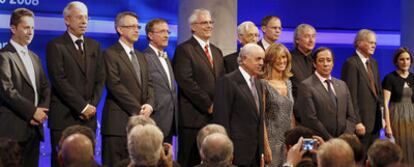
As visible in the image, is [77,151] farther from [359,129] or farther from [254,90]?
[359,129]

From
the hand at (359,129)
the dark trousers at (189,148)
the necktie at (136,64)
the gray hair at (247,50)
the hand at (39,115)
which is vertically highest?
the gray hair at (247,50)

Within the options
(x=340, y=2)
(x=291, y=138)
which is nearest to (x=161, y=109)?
(x=291, y=138)

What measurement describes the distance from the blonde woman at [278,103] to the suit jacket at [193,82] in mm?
530

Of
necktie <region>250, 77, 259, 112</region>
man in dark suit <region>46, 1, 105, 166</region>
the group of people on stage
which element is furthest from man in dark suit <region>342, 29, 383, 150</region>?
man in dark suit <region>46, 1, 105, 166</region>

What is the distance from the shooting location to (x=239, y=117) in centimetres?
781

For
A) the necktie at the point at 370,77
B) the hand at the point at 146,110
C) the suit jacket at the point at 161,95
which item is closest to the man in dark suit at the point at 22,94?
the hand at the point at 146,110

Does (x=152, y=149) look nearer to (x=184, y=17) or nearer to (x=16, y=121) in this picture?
(x=16, y=121)

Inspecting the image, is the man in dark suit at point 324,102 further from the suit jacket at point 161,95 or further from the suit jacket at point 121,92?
the suit jacket at point 121,92

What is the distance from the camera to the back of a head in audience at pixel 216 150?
558cm

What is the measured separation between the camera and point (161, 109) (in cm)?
805

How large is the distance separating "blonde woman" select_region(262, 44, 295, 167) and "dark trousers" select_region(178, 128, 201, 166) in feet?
2.30

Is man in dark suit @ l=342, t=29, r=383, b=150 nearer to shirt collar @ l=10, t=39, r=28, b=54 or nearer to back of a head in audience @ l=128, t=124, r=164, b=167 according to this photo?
shirt collar @ l=10, t=39, r=28, b=54

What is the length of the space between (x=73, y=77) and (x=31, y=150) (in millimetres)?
702

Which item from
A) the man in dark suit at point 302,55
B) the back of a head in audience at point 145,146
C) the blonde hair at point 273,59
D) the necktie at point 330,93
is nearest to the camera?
the back of a head in audience at point 145,146
